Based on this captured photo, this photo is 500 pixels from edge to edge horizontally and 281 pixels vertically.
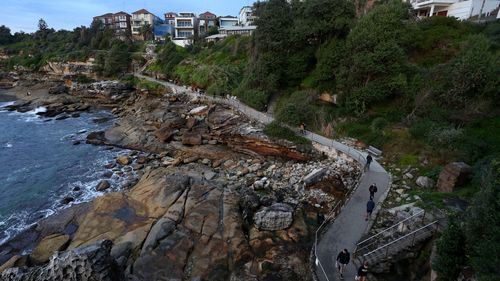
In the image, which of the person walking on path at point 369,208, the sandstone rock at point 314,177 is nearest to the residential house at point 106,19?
the sandstone rock at point 314,177

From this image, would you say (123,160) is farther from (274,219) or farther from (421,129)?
(421,129)

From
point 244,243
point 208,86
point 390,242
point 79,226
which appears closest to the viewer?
point 390,242

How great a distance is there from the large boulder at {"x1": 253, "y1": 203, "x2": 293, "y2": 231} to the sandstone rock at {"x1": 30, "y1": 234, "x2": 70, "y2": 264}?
11.3 meters

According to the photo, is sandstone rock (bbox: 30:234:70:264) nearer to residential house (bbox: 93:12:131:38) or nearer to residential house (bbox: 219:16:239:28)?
residential house (bbox: 219:16:239:28)

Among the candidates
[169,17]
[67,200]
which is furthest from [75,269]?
[169,17]

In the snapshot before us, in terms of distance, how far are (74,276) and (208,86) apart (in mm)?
41340

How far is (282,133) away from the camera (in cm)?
2734

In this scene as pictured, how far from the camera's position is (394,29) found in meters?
26.9

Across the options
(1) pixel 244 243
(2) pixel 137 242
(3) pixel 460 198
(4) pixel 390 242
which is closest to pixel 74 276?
(2) pixel 137 242

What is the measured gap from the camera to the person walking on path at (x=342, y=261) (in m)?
11.4

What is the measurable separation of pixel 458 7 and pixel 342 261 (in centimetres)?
4437

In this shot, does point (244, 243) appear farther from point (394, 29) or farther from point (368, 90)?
point (394, 29)

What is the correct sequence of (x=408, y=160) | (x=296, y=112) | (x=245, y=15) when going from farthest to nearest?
1. (x=245, y=15)
2. (x=296, y=112)
3. (x=408, y=160)

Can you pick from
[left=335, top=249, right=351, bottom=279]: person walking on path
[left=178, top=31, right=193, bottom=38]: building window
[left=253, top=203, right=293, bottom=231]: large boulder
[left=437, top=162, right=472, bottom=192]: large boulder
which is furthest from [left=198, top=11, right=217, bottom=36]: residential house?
[left=335, top=249, right=351, bottom=279]: person walking on path
